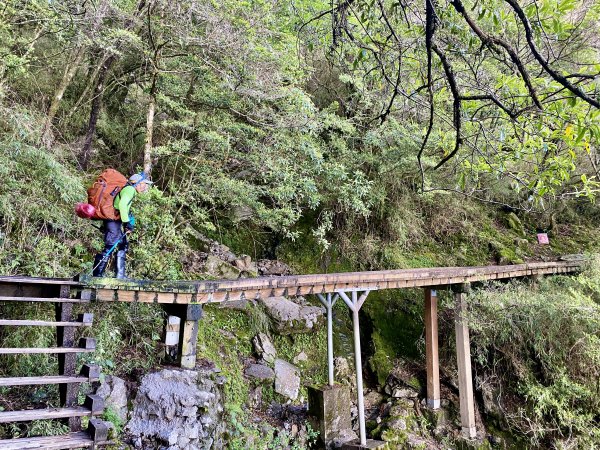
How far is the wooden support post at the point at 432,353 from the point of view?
6660 millimetres

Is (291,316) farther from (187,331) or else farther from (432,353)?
(187,331)

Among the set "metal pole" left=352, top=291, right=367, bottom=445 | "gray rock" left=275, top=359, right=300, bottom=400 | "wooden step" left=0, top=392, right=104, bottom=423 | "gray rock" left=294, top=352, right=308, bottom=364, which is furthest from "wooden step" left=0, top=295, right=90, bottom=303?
"gray rock" left=294, top=352, right=308, bottom=364

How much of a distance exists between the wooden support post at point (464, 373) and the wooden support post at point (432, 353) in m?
0.36

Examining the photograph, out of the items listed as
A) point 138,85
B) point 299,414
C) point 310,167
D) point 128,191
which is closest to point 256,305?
point 299,414

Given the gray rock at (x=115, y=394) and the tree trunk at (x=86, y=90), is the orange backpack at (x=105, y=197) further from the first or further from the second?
the tree trunk at (x=86, y=90)

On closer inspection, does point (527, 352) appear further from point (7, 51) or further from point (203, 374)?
point (7, 51)

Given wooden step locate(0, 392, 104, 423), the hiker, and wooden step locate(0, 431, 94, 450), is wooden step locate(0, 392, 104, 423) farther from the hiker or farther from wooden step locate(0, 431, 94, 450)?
the hiker

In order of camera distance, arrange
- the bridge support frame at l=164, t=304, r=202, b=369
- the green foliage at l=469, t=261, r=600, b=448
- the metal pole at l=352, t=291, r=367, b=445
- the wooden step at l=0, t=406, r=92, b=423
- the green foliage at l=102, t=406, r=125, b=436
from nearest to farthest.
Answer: the wooden step at l=0, t=406, r=92, b=423
the green foliage at l=102, t=406, r=125, b=436
the bridge support frame at l=164, t=304, r=202, b=369
the metal pole at l=352, t=291, r=367, b=445
the green foliage at l=469, t=261, r=600, b=448

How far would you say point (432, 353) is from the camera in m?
6.67

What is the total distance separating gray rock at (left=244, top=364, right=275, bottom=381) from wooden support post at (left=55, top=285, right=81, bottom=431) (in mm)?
3270

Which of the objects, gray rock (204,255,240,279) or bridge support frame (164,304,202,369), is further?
gray rock (204,255,240,279)

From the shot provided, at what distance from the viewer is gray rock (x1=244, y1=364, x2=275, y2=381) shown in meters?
6.10

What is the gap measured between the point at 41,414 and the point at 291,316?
4926mm

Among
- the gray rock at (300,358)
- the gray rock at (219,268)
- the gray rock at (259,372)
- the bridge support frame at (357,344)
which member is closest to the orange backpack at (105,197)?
the gray rock at (219,268)
